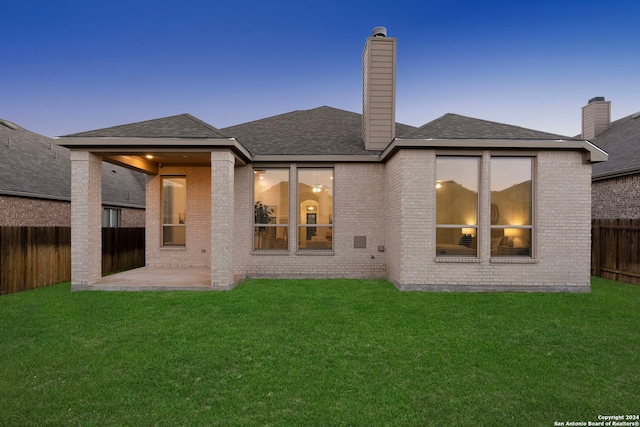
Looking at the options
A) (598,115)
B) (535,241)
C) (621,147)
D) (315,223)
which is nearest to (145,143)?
(315,223)

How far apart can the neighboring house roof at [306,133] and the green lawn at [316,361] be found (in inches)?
193

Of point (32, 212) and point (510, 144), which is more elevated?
point (510, 144)

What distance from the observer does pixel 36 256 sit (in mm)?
8273

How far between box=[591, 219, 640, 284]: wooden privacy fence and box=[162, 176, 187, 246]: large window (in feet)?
46.8

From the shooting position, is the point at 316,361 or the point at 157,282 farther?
the point at 157,282

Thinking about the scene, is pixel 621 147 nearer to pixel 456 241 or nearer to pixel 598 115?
pixel 598 115

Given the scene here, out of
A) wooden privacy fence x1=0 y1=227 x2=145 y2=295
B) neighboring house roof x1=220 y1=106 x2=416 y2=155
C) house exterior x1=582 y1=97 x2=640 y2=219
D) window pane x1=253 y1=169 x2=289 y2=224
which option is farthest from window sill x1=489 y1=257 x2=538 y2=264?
wooden privacy fence x1=0 y1=227 x2=145 y2=295

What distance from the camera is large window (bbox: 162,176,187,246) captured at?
10969 mm

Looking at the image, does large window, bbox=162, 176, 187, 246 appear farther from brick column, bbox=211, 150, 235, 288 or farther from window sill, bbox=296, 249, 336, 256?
window sill, bbox=296, 249, 336, 256

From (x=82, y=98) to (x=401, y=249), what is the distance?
40.1 meters

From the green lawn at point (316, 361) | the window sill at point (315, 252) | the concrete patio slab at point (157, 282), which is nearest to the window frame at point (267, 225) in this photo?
the window sill at point (315, 252)

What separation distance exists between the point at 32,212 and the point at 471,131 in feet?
53.8

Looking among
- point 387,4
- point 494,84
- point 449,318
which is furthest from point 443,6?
point 449,318

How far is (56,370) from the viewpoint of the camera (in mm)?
3586
